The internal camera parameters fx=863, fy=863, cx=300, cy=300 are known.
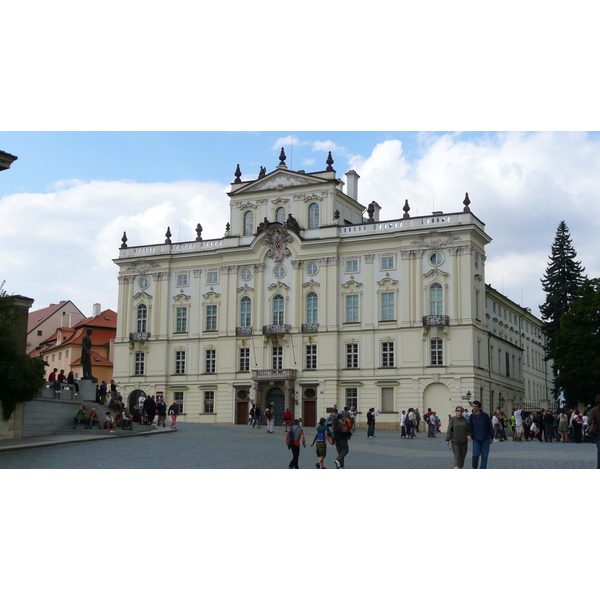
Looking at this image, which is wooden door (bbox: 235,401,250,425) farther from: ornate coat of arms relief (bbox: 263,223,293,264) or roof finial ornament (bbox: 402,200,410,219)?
roof finial ornament (bbox: 402,200,410,219)

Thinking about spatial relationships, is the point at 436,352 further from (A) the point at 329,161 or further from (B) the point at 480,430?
(B) the point at 480,430

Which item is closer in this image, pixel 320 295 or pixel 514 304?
pixel 320 295

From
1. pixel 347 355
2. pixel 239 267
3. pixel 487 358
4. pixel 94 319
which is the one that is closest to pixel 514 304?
pixel 487 358

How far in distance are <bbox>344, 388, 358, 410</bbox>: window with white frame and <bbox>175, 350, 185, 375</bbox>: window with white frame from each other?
1444cm

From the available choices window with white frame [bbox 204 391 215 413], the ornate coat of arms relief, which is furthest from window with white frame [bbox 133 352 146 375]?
the ornate coat of arms relief

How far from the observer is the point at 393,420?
207ft

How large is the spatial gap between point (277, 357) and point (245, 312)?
190 inches

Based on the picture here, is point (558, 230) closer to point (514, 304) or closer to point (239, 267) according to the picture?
point (514, 304)

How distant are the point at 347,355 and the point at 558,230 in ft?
71.4

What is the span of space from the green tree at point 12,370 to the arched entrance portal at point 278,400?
30929mm

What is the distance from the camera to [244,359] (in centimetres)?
6900

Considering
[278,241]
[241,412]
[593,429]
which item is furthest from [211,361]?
[593,429]

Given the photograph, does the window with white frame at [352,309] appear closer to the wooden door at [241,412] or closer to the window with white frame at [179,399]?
the wooden door at [241,412]

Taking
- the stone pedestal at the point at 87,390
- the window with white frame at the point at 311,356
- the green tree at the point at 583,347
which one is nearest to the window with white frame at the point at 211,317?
the window with white frame at the point at 311,356
